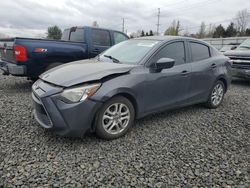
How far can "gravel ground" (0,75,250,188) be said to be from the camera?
253cm

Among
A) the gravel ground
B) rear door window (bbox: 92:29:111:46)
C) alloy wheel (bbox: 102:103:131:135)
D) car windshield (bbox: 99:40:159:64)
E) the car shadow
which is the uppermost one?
rear door window (bbox: 92:29:111:46)

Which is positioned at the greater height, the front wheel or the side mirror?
the side mirror

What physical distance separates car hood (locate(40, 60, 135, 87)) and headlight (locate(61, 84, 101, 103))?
9 cm

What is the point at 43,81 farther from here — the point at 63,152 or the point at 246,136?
the point at 246,136

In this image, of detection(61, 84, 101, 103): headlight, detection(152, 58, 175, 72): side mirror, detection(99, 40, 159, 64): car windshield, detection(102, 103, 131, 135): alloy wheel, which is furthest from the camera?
detection(99, 40, 159, 64): car windshield

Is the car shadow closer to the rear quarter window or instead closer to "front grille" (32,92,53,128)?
the rear quarter window

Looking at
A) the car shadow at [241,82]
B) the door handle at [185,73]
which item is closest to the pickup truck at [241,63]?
Result: the car shadow at [241,82]

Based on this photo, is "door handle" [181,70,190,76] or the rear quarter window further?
the rear quarter window

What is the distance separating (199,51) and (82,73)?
8.81 feet

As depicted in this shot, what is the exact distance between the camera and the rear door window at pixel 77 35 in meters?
6.73

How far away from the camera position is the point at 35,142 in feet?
10.6

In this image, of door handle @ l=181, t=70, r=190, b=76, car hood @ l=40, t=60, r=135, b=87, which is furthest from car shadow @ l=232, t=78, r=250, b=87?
car hood @ l=40, t=60, r=135, b=87

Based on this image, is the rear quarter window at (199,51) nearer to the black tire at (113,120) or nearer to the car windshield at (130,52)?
the car windshield at (130,52)

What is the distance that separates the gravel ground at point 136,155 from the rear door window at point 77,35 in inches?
122
